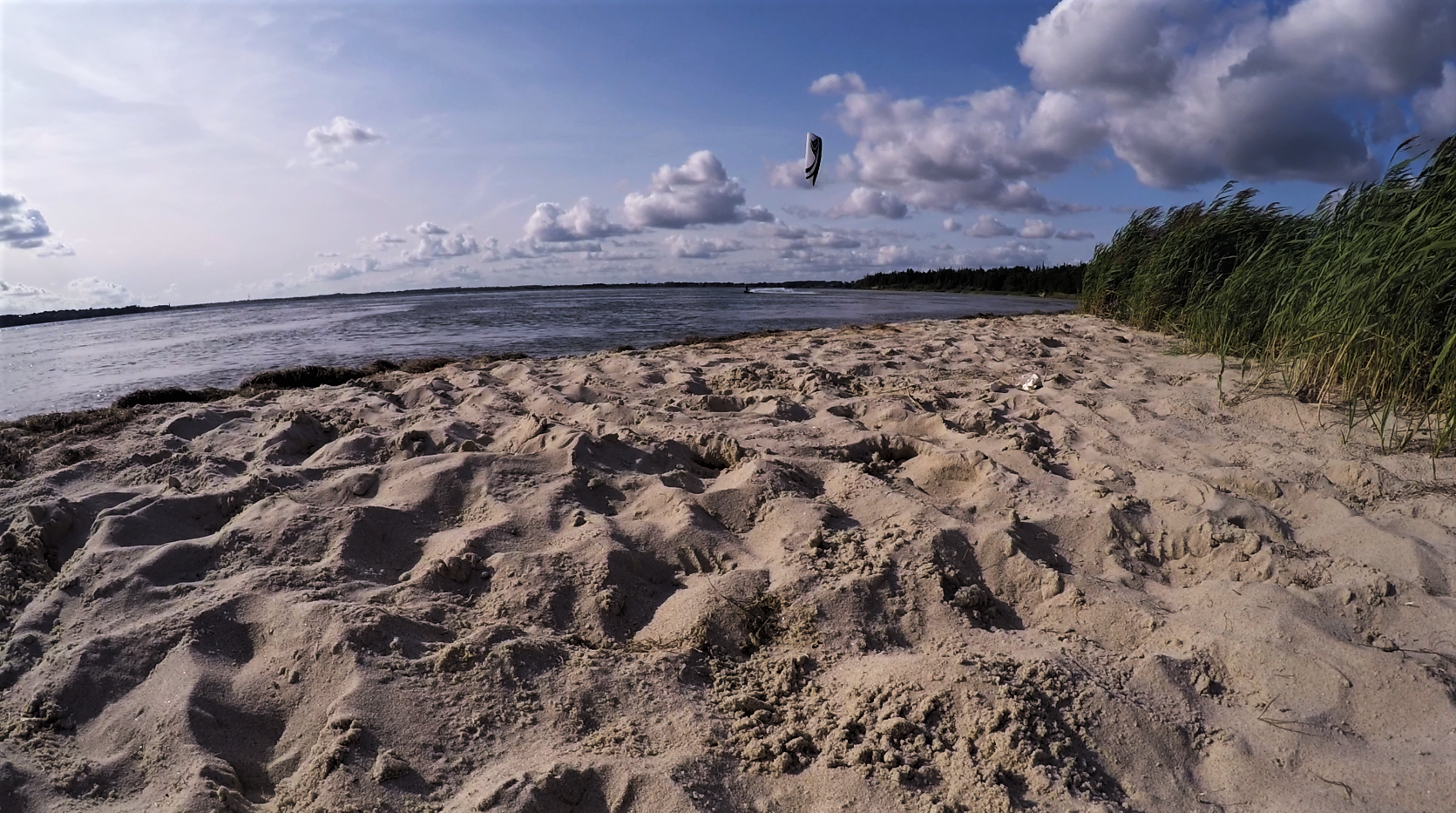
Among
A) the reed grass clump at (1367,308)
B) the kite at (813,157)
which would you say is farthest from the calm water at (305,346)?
the reed grass clump at (1367,308)

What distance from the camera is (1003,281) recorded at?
33750mm

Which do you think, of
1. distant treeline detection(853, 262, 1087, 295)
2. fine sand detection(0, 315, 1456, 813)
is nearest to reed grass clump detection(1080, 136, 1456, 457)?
fine sand detection(0, 315, 1456, 813)

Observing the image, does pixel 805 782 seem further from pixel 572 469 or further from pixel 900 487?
pixel 572 469

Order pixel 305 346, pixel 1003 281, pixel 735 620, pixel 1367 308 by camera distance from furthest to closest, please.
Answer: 1. pixel 1003 281
2. pixel 305 346
3. pixel 1367 308
4. pixel 735 620

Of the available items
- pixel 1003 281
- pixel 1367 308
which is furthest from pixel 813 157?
pixel 1003 281

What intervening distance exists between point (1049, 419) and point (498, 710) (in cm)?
347

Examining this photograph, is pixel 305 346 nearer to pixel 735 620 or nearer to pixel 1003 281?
pixel 735 620

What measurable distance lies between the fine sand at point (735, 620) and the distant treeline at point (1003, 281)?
21.9m

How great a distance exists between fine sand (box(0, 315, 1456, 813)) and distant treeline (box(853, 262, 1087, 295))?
21.9 m

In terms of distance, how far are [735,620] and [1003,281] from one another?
34848 millimetres

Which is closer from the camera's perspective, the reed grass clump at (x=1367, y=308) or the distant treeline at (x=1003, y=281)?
the reed grass clump at (x=1367, y=308)

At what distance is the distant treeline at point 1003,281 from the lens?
29172 mm

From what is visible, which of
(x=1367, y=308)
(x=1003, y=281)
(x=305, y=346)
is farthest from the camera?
(x=1003, y=281)

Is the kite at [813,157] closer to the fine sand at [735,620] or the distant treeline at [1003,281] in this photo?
the fine sand at [735,620]
